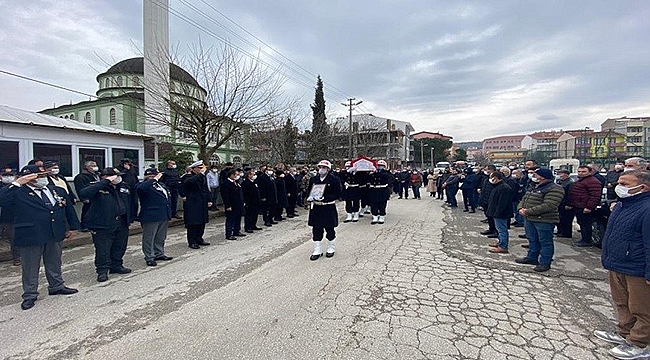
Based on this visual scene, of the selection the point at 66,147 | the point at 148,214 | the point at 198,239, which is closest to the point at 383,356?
the point at 148,214

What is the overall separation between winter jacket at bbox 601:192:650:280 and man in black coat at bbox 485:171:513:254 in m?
3.17

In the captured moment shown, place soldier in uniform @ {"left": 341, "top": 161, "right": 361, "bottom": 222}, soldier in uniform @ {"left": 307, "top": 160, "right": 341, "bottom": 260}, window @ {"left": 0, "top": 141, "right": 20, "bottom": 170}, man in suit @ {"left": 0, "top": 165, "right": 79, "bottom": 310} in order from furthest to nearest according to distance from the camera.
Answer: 1. soldier in uniform @ {"left": 341, "top": 161, "right": 361, "bottom": 222}
2. window @ {"left": 0, "top": 141, "right": 20, "bottom": 170}
3. soldier in uniform @ {"left": 307, "top": 160, "right": 341, "bottom": 260}
4. man in suit @ {"left": 0, "top": 165, "right": 79, "bottom": 310}

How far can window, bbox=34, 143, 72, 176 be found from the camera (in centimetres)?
927

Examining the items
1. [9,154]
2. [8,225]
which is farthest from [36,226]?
[9,154]

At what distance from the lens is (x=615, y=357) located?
3033 mm

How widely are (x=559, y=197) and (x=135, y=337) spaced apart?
6185mm

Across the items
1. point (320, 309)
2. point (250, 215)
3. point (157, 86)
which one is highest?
point (157, 86)

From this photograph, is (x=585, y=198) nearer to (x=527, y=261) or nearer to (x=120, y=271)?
(x=527, y=261)

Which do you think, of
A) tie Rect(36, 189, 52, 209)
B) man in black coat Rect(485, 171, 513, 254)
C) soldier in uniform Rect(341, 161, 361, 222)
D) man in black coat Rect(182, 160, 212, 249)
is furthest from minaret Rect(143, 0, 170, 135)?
man in black coat Rect(485, 171, 513, 254)

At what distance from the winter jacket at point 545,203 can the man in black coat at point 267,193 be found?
21.9 ft

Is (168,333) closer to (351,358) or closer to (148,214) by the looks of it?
(351,358)

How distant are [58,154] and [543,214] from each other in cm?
1219

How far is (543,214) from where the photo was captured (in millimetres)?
5406

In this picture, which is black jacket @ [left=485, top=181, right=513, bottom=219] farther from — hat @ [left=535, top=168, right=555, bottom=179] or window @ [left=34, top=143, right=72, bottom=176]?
window @ [left=34, top=143, right=72, bottom=176]
